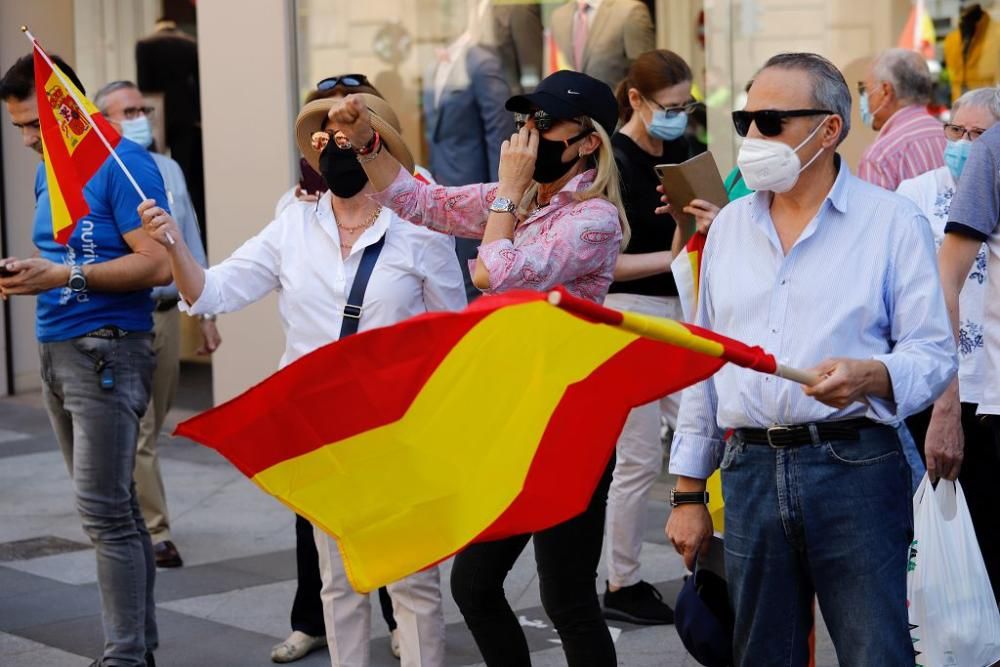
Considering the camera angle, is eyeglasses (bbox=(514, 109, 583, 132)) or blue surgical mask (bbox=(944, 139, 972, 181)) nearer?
eyeglasses (bbox=(514, 109, 583, 132))

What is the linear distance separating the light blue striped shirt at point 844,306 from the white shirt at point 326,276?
164 cm

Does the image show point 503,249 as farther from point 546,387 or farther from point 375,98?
point 375,98

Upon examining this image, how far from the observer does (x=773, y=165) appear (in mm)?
3676

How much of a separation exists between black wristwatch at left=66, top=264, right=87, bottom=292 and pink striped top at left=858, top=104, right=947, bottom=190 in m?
3.24

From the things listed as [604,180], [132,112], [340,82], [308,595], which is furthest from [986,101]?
[132,112]

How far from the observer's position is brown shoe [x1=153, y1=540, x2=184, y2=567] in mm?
7742

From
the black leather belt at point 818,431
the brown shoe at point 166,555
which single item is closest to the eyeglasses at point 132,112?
the brown shoe at point 166,555

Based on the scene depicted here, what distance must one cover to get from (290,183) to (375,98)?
548 centimetres

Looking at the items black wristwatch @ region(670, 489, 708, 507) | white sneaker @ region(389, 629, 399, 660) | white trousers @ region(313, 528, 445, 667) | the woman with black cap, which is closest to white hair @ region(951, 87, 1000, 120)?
the woman with black cap

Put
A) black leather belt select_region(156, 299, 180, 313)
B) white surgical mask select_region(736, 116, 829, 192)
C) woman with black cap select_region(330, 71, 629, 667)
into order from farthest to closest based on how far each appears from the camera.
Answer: black leather belt select_region(156, 299, 180, 313)
woman with black cap select_region(330, 71, 629, 667)
white surgical mask select_region(736, 116, 829, 192)

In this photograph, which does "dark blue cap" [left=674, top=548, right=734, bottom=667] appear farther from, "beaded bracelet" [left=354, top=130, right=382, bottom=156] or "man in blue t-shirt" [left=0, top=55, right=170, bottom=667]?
"man in blue t-shirt" [left=0, top=55, right=170, bottom=667]

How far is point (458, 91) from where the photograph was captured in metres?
10.3

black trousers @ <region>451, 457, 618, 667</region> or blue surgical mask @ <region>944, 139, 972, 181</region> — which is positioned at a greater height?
A: blue surgical mask @ <region>944, 139, 972, 181</region>

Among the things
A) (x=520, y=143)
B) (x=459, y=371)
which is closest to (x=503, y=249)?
(x=520, y=143)
